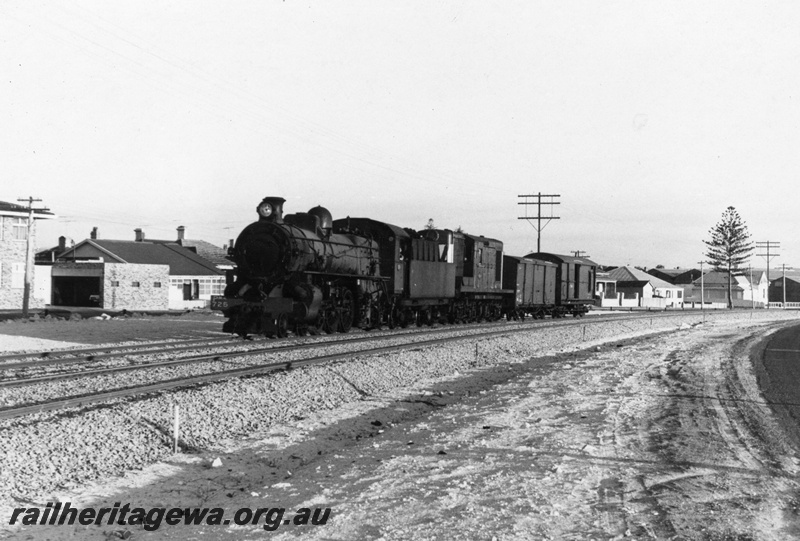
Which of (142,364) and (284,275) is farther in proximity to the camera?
(284,275)

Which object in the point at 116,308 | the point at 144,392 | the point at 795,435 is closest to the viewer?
the point at 795,435

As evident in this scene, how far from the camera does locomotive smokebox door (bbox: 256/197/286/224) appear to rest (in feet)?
66.8

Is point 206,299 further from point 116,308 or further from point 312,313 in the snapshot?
point 312,313

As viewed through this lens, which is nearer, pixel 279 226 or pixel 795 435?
pixel 795 435

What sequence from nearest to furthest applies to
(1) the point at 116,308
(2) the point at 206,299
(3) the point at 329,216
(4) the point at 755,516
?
(4) the point at 755,516 → (3) the point at 329,216 → (1) the point at 116,308 → (2) the point at 206,299

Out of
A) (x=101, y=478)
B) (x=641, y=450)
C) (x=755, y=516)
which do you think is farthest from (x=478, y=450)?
(x=101, y=478)

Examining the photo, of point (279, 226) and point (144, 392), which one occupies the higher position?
point (279, 226)

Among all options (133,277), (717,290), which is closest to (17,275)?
(133,277)

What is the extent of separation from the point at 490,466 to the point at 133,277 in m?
Answer: 39.4

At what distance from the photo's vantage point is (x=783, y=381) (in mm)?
15117

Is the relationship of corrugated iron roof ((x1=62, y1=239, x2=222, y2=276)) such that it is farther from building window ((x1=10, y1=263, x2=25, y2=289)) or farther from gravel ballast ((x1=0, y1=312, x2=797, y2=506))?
gravel ballast ((x1=0, y1=312, x2=797, y2=506))

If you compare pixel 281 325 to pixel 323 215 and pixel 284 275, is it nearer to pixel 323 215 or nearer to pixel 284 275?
pixel 284 275

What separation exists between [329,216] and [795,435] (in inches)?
627

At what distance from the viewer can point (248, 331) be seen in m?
19.6
